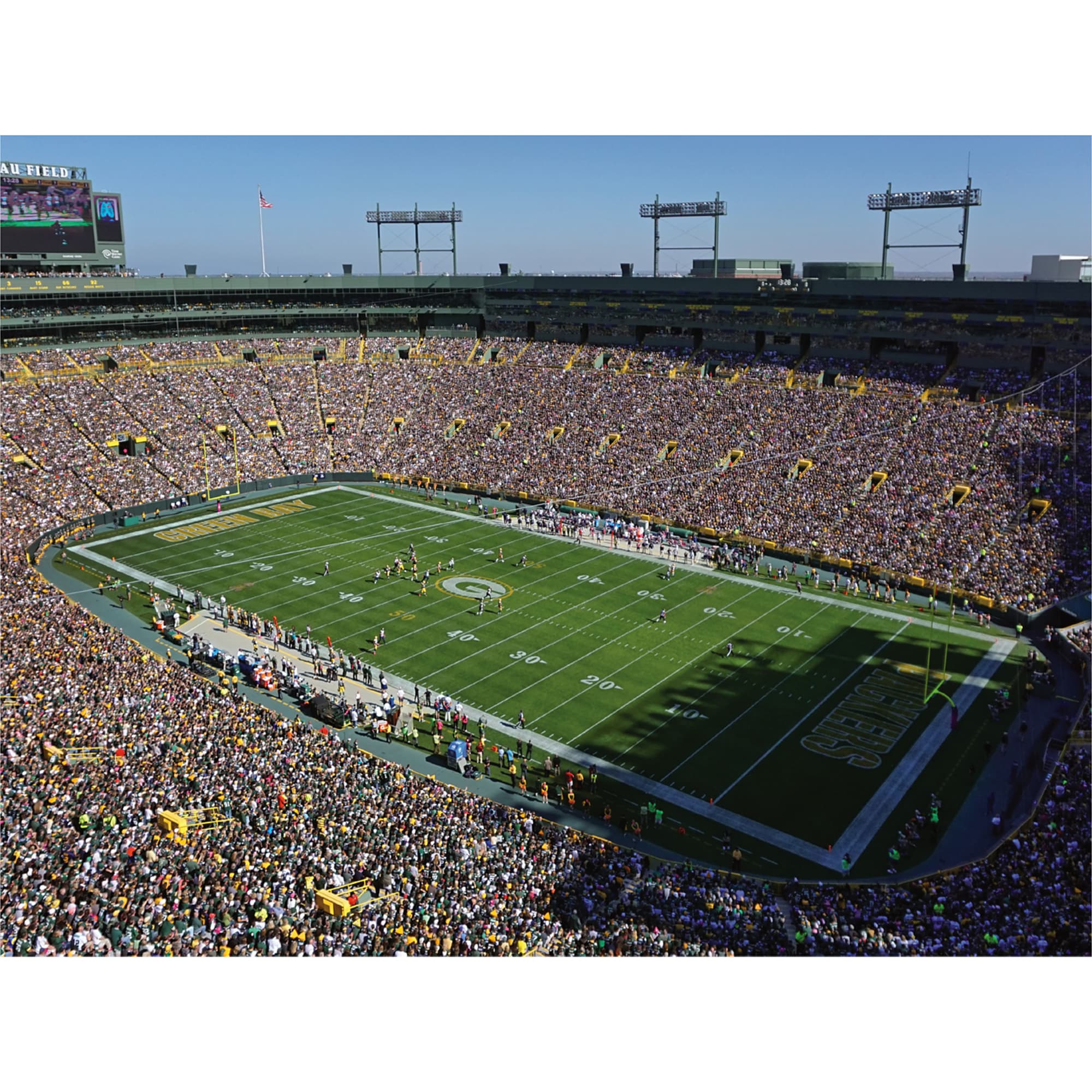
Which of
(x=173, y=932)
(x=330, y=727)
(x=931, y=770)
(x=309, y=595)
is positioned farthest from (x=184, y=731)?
(x=931, y=770)

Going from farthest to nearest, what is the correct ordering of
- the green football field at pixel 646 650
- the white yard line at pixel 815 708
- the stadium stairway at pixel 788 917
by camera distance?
1. the green football field at pixel 646 650
2. the white yard line at pixel 815 708
3. the stadium stairway at pixel 788 917

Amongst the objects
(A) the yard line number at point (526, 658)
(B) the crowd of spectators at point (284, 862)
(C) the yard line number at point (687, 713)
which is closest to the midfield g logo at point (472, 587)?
(A) the yard line number at point (526, 658)

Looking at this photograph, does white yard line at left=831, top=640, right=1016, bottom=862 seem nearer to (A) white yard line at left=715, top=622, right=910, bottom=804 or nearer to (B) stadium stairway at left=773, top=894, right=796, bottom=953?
(B) stadium stairway at left=773, top=894, right=796, bottom=953

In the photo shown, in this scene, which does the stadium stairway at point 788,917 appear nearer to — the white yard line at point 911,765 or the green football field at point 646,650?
the white yard line at point 911,765

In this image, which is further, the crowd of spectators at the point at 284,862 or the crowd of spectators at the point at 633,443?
the crowd of spectators at the point at 633,443

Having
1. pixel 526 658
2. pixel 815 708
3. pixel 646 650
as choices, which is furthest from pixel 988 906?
pixel 526 658

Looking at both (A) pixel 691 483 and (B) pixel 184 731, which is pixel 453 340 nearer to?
(A) pixel 691 483
